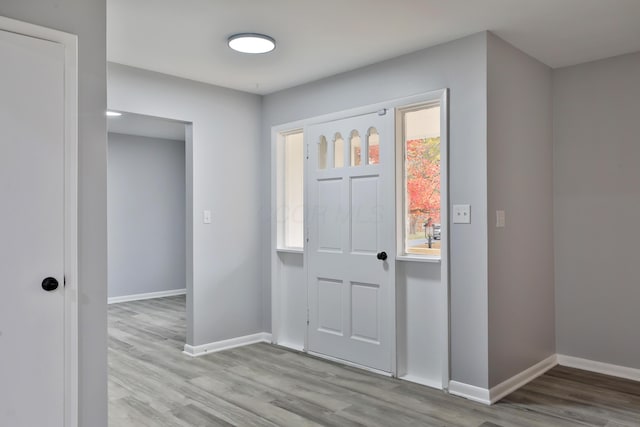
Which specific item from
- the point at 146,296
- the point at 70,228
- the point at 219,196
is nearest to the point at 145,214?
the point at 146,296

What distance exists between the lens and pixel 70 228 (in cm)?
226

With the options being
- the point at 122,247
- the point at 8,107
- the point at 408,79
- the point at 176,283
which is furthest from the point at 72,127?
the point at 176,283

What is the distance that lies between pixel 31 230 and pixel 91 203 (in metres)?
0.29

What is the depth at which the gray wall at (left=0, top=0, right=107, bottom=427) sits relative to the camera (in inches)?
91.0

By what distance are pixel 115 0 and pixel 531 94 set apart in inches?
116

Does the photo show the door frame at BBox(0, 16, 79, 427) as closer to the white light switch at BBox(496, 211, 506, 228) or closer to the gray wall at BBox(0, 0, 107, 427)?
the gray wall at BBox(0, 0, 107, 427)

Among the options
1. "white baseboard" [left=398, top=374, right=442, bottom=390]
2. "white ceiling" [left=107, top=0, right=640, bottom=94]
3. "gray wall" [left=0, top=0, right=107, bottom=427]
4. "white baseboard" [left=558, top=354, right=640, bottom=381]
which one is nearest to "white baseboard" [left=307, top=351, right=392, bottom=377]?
"white baseboard" [left=398, top=374, right=442, bottom=390]

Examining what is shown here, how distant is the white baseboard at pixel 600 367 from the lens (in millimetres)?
3635

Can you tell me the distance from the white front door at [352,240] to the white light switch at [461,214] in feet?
1.69

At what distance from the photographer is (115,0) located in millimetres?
2697

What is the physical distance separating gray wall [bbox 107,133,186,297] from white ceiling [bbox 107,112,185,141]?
0.72 ft

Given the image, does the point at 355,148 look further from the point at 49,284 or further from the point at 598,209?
the point at 49,284

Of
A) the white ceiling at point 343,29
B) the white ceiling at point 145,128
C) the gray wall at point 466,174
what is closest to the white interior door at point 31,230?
the white ceiling at point 343,29

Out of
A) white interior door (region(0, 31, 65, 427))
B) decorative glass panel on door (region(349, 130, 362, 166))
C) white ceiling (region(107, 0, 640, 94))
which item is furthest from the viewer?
decorative glass panel on door (region(349, 130, 362, 166))
